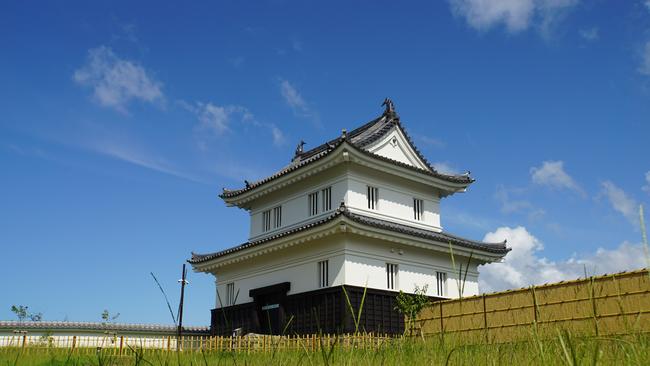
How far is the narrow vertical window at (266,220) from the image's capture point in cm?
2457

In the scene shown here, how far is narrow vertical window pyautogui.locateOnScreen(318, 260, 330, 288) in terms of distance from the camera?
19688 mm

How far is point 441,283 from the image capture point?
2178 centimetres

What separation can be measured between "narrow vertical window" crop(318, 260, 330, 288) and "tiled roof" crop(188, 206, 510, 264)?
1.48 m

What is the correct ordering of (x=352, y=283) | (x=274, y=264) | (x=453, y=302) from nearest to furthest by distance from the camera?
(x=453, y=302) → (x=352, y=283) → (x=274, y=264)

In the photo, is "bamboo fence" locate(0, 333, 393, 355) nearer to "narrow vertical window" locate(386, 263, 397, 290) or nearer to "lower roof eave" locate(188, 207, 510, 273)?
"lower roof eave" locate(188, 207, 510, 273)

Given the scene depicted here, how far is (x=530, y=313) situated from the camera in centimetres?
1495

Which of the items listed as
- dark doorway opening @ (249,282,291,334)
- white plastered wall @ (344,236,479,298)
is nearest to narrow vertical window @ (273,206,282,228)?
dark doorway opening @ (249,282,291,334)

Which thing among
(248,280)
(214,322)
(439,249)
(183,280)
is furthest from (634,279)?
(183,280)

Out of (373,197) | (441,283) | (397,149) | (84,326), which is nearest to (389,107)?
(397,149)

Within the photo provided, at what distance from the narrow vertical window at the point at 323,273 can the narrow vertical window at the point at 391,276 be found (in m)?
2.22

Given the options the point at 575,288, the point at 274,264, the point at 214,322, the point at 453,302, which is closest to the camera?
the point at 575,288

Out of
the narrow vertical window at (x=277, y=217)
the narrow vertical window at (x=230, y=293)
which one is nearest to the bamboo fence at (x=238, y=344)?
the narrow vertical window at (x=230, y=293)

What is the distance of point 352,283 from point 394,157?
6706 millimetres

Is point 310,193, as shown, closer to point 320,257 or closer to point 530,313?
point 320,257
